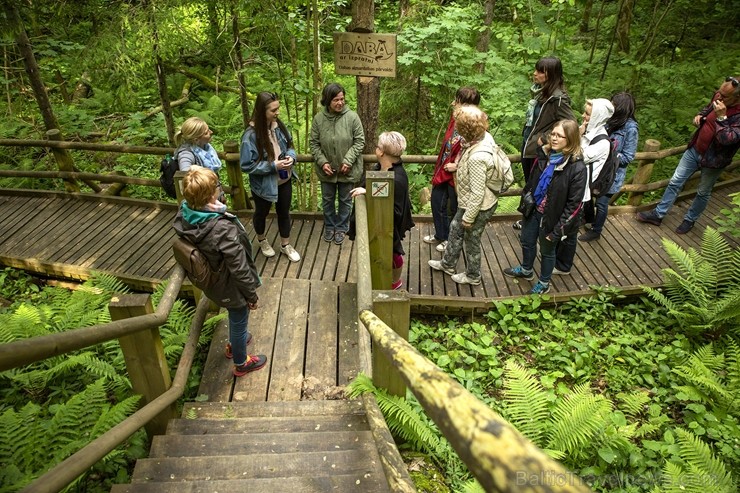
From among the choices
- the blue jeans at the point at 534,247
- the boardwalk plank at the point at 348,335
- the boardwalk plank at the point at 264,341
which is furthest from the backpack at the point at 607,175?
the boardwalk plank at the point at 264,341

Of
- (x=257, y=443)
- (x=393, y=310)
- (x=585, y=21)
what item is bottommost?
(x=257, y=443)

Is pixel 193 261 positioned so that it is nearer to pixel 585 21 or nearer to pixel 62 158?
pixel 62 158

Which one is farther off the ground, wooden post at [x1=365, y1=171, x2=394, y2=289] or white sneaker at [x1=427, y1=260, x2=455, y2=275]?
wooden post at [x1=365, y1=171, x2=394, y2=289]

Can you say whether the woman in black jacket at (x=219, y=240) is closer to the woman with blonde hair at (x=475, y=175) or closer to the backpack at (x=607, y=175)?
the woman with blonde hair at (x=475, y=175)

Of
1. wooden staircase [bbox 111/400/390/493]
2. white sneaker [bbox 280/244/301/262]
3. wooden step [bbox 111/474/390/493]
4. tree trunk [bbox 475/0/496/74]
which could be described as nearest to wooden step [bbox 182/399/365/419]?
wooden staircase [bbox 111/400/390/493]

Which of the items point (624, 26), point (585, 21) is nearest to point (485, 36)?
A: point (624, 26)

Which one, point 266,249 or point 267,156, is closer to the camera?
point 267,156

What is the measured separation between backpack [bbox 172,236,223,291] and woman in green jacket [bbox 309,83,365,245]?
8.57 feet

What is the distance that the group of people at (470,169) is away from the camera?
3990mm

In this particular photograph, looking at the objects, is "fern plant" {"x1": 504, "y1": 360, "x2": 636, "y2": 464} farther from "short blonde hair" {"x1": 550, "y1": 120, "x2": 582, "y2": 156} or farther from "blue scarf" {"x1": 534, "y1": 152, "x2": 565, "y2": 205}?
"short blonde hair" {"x1": 550, "y1": 120, "x2": 582, "y2": 156}

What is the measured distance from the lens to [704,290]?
4.92 m

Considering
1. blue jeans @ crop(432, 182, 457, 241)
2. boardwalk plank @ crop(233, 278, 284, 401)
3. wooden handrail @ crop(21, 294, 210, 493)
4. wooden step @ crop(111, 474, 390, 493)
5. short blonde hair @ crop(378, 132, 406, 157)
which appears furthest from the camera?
blue jeans @ crop(432, 182, 457, 241)

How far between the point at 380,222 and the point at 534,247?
7.83 ft

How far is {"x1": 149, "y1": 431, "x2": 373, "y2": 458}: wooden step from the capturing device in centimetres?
258
